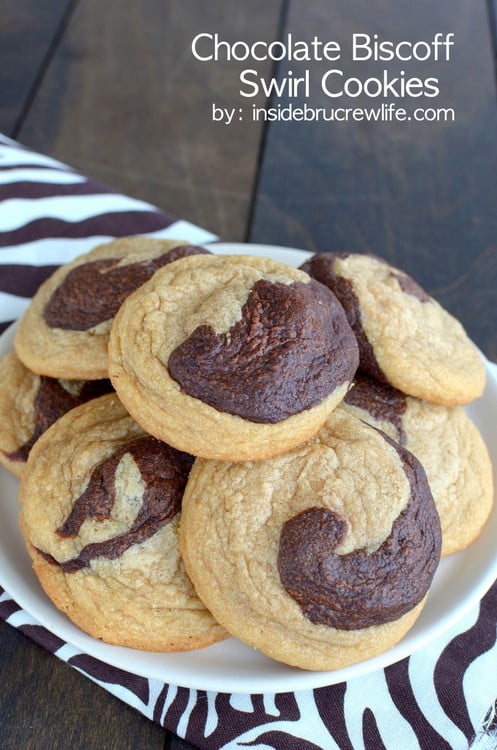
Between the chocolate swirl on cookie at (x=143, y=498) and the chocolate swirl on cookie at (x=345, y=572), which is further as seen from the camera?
the chocolate swirl on cookie at (x=143, y=498)

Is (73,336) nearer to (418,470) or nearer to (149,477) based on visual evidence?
(149,477)

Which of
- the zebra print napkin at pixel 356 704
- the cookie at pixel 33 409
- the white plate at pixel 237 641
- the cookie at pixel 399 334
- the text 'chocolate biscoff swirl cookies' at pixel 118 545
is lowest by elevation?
the zebra print napkin at pixel 356 704

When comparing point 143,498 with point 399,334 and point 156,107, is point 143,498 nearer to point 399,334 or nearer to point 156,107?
point 399,334

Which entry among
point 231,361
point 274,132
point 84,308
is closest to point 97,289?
point 84,308

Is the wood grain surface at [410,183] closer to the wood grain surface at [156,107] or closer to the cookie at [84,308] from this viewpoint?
the wood grain surface at [156,107]

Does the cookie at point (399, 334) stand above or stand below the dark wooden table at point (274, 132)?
below

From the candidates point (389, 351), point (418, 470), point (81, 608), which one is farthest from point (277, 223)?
point (81, 608)

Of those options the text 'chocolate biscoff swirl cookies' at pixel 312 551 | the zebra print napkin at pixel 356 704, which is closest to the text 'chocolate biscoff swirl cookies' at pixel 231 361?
the text 'chocolate biscoff swirl cookies' at pixel 312 551

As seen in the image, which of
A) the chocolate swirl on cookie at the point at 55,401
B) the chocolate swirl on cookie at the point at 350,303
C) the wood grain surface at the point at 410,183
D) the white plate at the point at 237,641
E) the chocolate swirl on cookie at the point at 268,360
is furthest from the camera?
the wood grain surface at the point at 410,183
